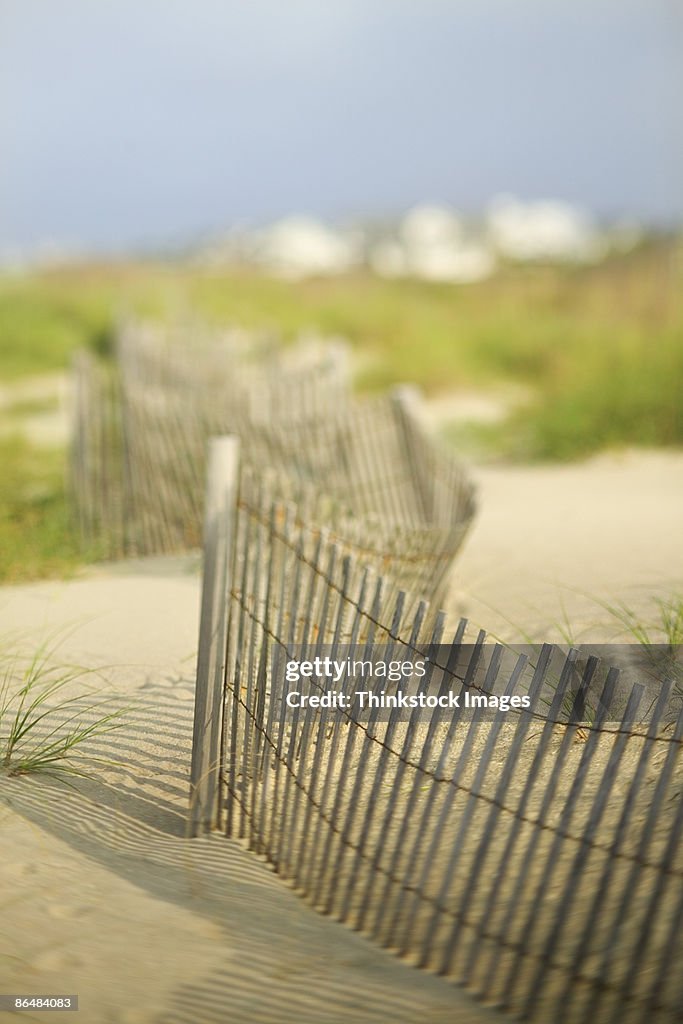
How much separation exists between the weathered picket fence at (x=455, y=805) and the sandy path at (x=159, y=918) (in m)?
0.10

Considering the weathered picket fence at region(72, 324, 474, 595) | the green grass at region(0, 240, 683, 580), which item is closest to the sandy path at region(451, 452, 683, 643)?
the weathered picket fence at region(72, 324, 474, 595)

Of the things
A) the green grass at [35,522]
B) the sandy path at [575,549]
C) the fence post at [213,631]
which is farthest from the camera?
the green grass at [35,522]

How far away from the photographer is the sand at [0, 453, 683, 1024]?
2.09 m

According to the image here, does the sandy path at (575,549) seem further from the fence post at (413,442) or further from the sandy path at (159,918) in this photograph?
the sandy path at (159,918)

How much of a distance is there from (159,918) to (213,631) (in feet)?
2.09

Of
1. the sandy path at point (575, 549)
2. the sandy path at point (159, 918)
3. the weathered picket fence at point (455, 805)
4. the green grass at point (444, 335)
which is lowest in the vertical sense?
the sandy path at point (159, 918)

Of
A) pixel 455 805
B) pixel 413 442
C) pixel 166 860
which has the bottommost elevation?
pixel 166 860

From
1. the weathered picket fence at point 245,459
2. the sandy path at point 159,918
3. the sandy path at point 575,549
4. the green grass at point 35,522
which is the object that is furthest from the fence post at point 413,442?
the sandy path at point 159,918

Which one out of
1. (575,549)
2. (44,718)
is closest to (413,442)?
(575,549)

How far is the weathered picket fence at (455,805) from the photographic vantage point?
203 centimetres

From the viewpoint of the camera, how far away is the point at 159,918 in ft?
7.64

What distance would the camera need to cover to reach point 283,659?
2682 millimetres

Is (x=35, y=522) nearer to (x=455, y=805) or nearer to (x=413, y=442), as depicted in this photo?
(x=413, y=442)

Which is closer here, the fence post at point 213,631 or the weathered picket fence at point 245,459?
the fence post at point 213,631
